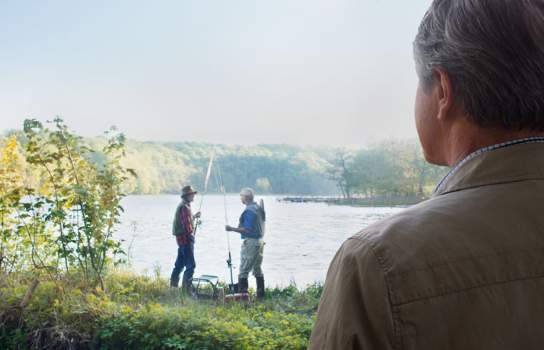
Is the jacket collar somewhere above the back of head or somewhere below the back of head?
above

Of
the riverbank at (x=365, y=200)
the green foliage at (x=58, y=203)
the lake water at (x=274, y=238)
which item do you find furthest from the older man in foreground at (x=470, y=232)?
the lake water at (x=274, y=238)

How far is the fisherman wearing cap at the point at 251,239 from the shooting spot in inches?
222

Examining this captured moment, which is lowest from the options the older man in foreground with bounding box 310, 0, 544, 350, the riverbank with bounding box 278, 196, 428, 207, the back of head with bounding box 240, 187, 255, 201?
the riverbank with bounding box 278, 196, 428, 207

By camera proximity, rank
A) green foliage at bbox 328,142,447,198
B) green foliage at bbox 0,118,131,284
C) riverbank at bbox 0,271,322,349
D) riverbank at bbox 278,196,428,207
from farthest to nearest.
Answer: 1. riverbank at bbox 278,196,428,207
2. green foliage at bbox 328,142,447,198
3. green foliage at bbox 0,118,131,284
4. riverbank at bbox 0,271,322,349

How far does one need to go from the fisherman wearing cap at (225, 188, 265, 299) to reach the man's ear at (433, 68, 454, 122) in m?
5.08

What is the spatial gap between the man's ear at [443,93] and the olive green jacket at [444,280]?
0.11 meters

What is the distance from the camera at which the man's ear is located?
0.53 metres

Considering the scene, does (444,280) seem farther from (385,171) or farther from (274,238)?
(274,238)

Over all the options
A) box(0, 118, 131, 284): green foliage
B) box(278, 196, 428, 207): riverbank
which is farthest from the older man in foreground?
box(278, 196, 428, 207): riverbank

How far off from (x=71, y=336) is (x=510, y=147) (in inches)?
115

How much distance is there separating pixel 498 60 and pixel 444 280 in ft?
0.70

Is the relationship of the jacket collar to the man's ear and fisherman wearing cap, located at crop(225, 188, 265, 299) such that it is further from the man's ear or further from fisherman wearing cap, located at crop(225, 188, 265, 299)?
fisherman wearing cap, located at crop(225, 188, 265, 299)

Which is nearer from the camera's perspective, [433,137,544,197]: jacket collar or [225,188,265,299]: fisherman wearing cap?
[433,137,544,197]: jacket collar

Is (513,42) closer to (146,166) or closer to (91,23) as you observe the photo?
(146,166)
